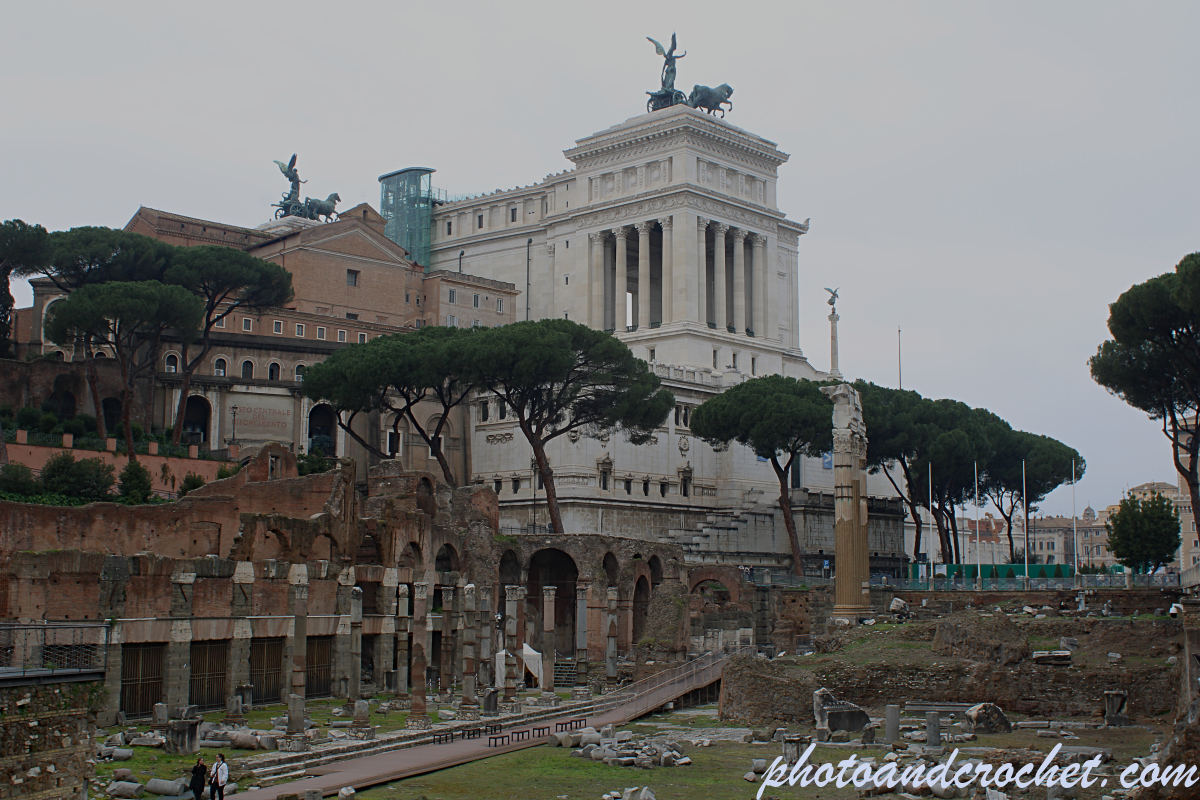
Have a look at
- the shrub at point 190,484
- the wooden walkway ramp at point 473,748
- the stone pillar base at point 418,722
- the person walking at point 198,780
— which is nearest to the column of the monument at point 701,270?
the shrub at point 190,484

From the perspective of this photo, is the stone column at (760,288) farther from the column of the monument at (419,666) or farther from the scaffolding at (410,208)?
the column of the monument at (419,666)

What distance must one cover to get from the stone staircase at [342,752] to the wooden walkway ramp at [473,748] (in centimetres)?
22

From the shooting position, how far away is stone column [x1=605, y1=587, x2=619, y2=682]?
147 ft

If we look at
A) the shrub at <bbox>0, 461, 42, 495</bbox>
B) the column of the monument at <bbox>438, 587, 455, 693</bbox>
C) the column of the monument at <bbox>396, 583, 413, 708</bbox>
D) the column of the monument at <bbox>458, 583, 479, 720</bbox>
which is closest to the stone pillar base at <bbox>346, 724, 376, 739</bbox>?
the column of the monument at <bbox>458, 583, 479, 720</bbox>

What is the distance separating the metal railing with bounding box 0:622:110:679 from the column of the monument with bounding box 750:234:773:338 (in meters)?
57.8

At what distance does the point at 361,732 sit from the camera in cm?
2891

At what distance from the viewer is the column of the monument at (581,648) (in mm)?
40688

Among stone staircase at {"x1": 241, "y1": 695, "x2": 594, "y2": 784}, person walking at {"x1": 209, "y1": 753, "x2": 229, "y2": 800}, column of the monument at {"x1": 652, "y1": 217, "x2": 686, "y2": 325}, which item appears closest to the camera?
person walking at {"x1": 209, "y1": 753, "x2": 229, "y2": 800}

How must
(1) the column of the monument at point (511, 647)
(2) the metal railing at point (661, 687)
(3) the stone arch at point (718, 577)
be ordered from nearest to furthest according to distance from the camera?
1. (2) the metal railing at point (661, 687)
2. (1) the column of the monument at point (511, 647)
3. (3) the stone arch at point (718, 577)

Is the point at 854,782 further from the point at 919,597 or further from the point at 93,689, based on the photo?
the point at 919,597

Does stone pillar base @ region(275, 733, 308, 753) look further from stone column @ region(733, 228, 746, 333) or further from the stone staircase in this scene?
stone column @ region(733, 228, 746, 333)

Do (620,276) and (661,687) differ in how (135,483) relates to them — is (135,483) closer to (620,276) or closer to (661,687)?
(661,687)

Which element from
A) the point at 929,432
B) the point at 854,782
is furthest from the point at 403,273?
the point at 854,782

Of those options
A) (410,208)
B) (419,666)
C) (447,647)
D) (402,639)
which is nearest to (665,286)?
(410,208)
